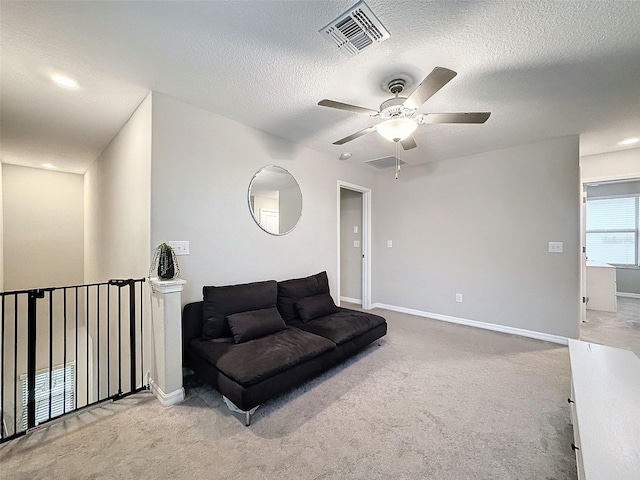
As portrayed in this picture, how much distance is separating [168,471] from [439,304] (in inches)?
158

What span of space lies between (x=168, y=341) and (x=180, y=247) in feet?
2.68

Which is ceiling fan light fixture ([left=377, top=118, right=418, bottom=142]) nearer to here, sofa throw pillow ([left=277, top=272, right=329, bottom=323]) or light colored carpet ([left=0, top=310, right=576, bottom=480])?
sofa throw pillow ([left=277, top=272, right=329, bottom=323])

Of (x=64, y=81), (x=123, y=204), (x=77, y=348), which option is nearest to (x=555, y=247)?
(x=123, y=204)

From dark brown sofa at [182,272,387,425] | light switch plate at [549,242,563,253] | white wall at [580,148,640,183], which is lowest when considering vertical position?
dark brown sofa at [182,272,387,425]

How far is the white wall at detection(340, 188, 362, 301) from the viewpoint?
5.25m

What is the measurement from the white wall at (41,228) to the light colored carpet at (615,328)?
324 inches

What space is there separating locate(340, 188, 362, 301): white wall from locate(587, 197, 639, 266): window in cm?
559

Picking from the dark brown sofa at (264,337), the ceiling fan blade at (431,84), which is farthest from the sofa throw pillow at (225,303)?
the ceiling fan blade at (431,84)

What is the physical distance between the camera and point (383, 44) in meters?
1.75

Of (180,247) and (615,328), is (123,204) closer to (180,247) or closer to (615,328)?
(180,247)

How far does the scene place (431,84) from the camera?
5.27 ft

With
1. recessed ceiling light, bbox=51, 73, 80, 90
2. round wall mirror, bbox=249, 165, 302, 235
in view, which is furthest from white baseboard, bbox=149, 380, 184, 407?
recessed ceiling light, bbox=51, 73, 80, 90

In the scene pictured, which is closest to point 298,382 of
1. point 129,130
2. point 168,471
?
point 168,471

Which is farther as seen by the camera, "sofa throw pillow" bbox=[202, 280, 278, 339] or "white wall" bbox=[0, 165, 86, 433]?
"white wall" bbox=[0, 165, 86, 433]
